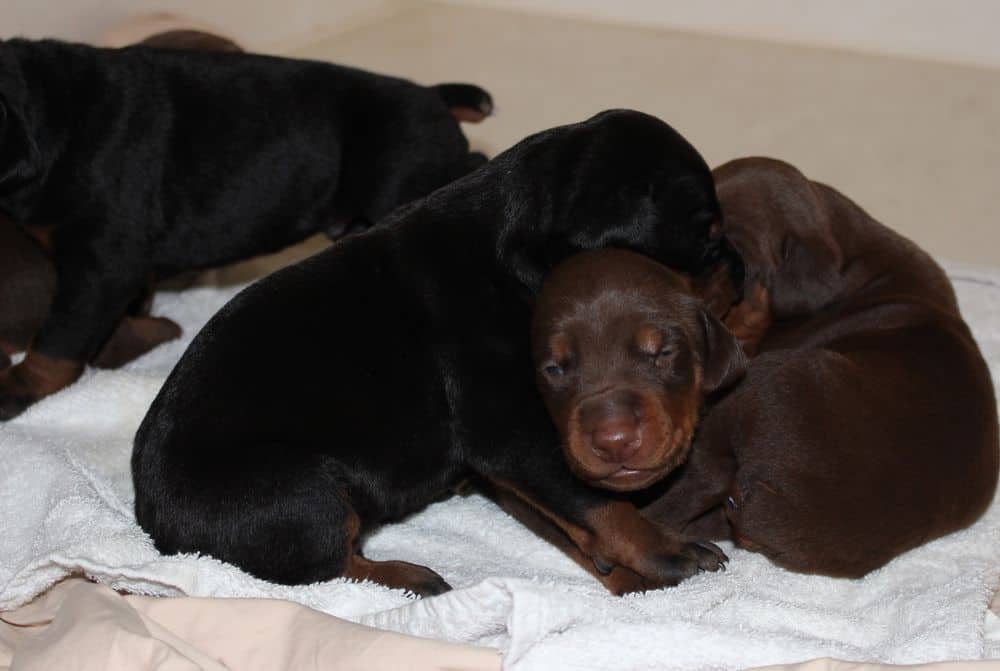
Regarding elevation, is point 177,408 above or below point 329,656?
above

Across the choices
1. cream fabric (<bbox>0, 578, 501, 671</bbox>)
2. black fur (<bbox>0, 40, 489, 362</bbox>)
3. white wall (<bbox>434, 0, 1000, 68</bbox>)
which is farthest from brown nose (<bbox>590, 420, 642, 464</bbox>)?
white wall (<bbox>434, 0, 1000, 68</bbox>)

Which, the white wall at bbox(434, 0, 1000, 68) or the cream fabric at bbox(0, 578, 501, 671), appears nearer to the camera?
the cream fabric at bbox(0, 578, 501, 671)

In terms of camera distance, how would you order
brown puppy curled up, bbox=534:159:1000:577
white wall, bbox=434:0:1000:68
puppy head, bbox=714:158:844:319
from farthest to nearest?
white wall, bbox=434:0:1000:68, puppy head, bbox=714:158:844:319, brown puppy curled up, bbox=534:159:1000:577

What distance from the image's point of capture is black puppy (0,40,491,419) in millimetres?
4699

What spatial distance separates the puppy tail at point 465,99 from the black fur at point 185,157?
0.01m

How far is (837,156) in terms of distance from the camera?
7164 millimetres

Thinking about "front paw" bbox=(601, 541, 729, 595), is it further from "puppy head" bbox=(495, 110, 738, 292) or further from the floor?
the floor

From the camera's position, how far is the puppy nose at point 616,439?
3398mm

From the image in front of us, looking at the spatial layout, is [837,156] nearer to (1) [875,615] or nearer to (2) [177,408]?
(1) [875,615]

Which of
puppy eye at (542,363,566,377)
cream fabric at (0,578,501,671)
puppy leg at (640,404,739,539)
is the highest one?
puppy eye at (542,363,566,377)

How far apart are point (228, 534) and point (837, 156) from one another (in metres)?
4.67

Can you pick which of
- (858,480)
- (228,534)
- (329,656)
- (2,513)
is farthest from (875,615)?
(2,513)

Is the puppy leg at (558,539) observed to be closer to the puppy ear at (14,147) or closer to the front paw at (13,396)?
the front paw at (13,396)

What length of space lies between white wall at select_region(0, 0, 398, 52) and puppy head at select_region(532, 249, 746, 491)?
4171 millimetres
